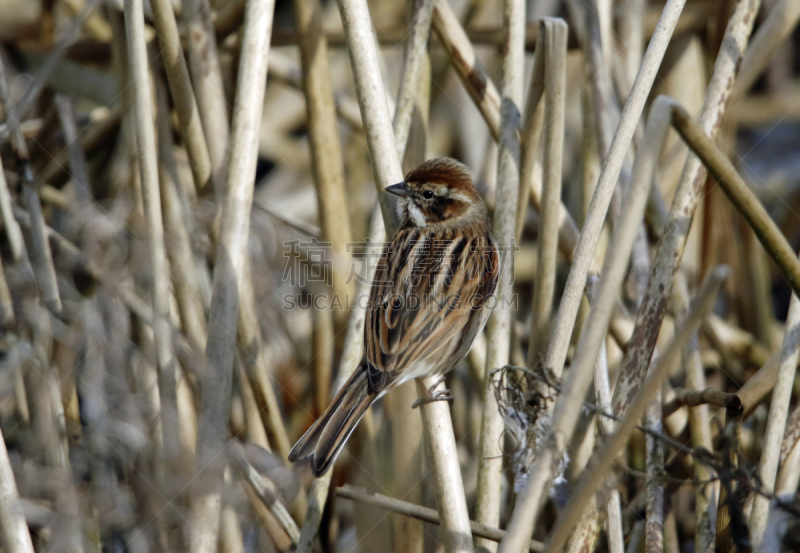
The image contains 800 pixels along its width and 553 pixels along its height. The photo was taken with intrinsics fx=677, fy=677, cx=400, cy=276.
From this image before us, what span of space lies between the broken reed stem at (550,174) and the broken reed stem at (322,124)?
0.97 m

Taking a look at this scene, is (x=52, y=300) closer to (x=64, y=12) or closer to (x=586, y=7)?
(x=64, y=12)

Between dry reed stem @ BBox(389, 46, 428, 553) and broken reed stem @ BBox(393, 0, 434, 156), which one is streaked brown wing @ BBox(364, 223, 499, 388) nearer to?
dry reed stem @ BBox(389, 46, 428, 553)

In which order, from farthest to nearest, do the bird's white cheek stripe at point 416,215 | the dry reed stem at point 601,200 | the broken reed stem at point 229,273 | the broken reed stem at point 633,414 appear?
the bird's white cheek stripe at point 416,215, the broken reed stem at point 229,273, the dry reed stem at point 601,200, the broken reed stem at point 633,414

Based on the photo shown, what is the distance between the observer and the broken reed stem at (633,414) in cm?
149

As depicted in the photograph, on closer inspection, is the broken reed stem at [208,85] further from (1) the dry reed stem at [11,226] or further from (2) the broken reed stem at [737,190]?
(2) the broken reed stem at [737,190]

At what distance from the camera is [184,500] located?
2.22 meters

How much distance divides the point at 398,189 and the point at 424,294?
0.54 meters

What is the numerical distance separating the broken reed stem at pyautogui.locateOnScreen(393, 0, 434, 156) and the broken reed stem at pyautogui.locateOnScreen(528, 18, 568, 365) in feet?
1.55

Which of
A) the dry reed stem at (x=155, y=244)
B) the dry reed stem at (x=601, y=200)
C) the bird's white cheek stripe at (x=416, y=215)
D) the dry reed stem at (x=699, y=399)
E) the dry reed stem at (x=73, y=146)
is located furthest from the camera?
the dry reed stem at (x=73, y=146)

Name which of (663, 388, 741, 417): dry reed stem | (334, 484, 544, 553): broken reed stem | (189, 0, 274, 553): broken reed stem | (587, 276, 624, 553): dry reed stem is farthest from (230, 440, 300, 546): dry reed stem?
(663, 388, 741, 417): dry reed stem

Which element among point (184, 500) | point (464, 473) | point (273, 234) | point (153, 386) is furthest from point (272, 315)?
point (464, 473)

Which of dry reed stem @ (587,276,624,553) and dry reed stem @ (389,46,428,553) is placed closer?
dry reed stem @ (587,276,624,553)

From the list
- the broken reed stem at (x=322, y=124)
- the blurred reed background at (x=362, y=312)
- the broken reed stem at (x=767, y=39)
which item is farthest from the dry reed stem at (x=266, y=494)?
the broken reed stem at (x=767, y=39)

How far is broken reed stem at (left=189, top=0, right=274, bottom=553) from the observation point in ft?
7.31
